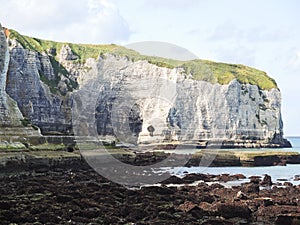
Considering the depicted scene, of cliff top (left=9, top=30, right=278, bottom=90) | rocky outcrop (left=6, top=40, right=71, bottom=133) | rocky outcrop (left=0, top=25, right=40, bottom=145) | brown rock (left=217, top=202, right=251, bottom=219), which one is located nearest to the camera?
brown rock (left=217, top=202, right=251, bottom=219)

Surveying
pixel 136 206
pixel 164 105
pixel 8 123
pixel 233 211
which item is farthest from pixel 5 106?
pixel 164 105

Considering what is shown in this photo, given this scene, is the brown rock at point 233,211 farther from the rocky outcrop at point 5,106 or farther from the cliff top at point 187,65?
the cliff top at point 187,65

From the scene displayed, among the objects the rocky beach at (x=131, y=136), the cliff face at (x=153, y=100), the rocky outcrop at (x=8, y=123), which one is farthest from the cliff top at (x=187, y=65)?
the rocky outcrop at (x=8, y=123)

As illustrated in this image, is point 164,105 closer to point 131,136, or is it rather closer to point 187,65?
point 131,136

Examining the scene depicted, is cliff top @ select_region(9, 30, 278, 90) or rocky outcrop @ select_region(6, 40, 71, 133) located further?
cliff top @ select_region(9, 30, 278, 90)

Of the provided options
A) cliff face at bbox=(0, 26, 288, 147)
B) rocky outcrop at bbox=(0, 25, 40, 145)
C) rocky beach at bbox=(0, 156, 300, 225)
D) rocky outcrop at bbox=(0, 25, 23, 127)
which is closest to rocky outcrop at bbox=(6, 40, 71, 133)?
cliff face at bbox=(0, 26, 288, 147)

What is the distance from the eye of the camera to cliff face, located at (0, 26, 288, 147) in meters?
122

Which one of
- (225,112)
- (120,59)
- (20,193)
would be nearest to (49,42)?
(120,59)

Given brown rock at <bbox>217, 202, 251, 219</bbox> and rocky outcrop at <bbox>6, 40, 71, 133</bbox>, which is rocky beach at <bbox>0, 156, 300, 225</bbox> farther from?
rocky outcrop at <bbox>6, 40, 71, 133</bbox>

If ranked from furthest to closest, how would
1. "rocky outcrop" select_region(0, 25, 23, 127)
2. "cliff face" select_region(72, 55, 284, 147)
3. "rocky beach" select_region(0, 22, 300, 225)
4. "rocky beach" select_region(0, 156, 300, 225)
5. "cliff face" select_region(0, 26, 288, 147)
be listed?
"cliff face" select_region(72, 55, 284, 147), "cliff face" select_region(0, 26, 288, 147), "rocky outcrop" select_region(0, 25, 23, 127), "rocky beach" select_region(0, 22, 300, 225), "rocky beach" select_region(0, 156, 300, 225)

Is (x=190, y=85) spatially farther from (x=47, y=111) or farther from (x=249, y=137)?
(x=47, y=111)

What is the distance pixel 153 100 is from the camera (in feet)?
417

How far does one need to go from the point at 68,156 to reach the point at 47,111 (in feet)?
170

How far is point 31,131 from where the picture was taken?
5744cm
